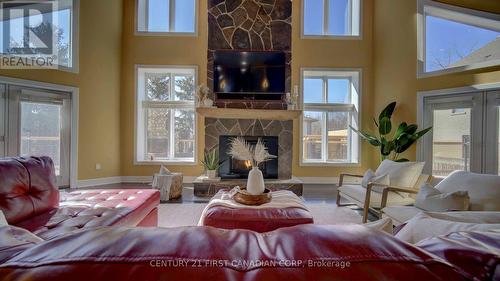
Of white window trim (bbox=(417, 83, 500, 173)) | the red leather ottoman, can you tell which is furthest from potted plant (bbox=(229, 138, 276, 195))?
white window trim (bbox=(417, 83, 500, 173))

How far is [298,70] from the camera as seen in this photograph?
595 cm

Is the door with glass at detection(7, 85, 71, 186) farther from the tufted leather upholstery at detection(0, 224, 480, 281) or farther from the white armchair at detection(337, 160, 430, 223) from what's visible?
the white armchair at detection(337, 160, 430, 223)

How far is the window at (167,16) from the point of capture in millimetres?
5988

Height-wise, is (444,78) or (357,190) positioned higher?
(444,78)

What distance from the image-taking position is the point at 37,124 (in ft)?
15.3

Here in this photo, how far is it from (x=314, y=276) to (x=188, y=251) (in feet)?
0.86

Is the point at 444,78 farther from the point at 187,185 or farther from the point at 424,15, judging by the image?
the point at 187,185

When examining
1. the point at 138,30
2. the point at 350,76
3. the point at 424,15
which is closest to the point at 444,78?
the point at 424,15

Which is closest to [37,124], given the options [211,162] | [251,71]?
[211,162]

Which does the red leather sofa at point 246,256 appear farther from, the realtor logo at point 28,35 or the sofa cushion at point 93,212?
the realtor logo at point 28,35

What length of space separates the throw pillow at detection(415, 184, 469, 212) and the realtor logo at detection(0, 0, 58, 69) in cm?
631

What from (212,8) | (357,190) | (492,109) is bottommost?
(357,190)

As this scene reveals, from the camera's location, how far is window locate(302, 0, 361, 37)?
19.8ft

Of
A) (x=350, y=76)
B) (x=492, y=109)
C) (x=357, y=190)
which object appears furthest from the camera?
(x=350, y=76)
